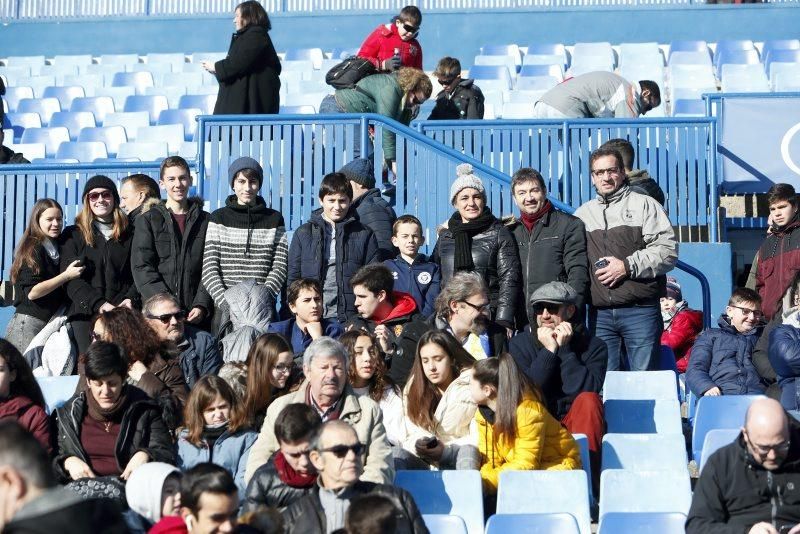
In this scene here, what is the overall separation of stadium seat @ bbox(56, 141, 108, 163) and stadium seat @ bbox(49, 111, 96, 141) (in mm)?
1353

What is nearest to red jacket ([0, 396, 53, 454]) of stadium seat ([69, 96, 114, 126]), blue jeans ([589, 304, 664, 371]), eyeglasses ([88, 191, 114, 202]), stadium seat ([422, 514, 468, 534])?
stadium seat ([422, 514, 468, 534])

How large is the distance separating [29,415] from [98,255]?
95.7 inches

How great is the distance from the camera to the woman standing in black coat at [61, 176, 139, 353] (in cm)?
970

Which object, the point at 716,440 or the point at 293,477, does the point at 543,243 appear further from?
the point at 293,477

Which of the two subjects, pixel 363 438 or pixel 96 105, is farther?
pixel 96 105

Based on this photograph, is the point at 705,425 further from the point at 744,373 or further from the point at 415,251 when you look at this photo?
the point at 415,251

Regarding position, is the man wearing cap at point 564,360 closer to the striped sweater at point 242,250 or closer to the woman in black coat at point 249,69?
the striped sweater at point 242,250

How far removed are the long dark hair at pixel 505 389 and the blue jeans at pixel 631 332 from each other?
1821 mm

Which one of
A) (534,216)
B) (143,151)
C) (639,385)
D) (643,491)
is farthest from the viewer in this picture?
(143,151)

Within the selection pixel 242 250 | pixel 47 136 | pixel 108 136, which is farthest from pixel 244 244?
pixel 47 136

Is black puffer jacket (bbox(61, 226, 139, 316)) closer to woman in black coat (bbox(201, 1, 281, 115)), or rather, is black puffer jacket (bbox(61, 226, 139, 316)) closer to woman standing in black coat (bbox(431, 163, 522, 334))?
woman standing in black coat (bbox(431, 163, 522, 334))

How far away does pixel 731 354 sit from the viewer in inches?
360

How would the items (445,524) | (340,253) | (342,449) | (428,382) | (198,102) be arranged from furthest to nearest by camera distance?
1. (198,102)
2. (340,253)
3. (428,382)
4. (445,524)
5. (342,449)

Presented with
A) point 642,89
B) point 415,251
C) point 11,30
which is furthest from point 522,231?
point 11,30
